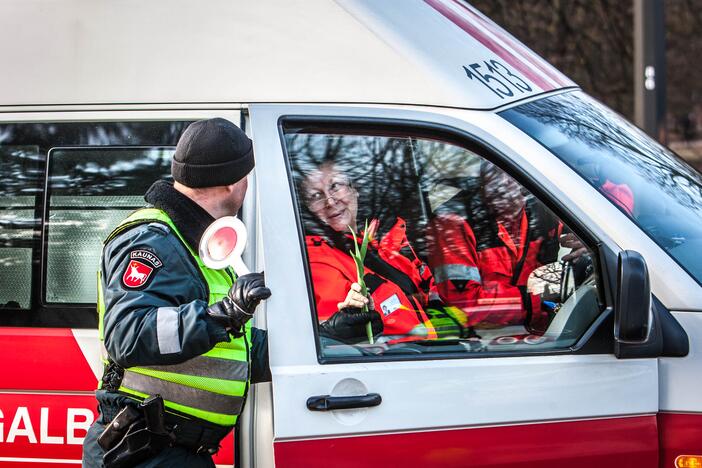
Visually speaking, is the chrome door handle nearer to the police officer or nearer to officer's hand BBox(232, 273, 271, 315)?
the police officer

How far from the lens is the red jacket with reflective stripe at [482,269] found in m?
2.70

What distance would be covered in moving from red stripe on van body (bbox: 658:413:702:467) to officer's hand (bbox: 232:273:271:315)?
42.6 inches

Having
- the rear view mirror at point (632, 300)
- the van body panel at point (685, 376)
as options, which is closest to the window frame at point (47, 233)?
the rear view mirror at point (632, 300)

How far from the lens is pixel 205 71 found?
2807 millimetres

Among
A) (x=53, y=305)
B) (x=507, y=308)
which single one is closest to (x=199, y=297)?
(x=53, y=305)

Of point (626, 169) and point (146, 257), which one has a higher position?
point (626, 169)

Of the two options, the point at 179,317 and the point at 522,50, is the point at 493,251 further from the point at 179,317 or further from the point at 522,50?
the point at 179,317

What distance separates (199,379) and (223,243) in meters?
0.37

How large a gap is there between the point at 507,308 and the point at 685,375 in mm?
502

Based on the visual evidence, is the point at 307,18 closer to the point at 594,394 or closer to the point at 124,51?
the point at 124,51

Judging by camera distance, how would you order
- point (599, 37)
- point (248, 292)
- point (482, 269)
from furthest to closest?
point (599, 37), point (482, 269), point (248, 292)

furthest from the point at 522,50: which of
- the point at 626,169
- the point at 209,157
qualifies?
the point at 209,157

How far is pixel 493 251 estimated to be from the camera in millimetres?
2764

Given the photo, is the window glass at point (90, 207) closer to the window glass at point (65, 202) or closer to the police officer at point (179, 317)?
the window glass at point (65, 202)
